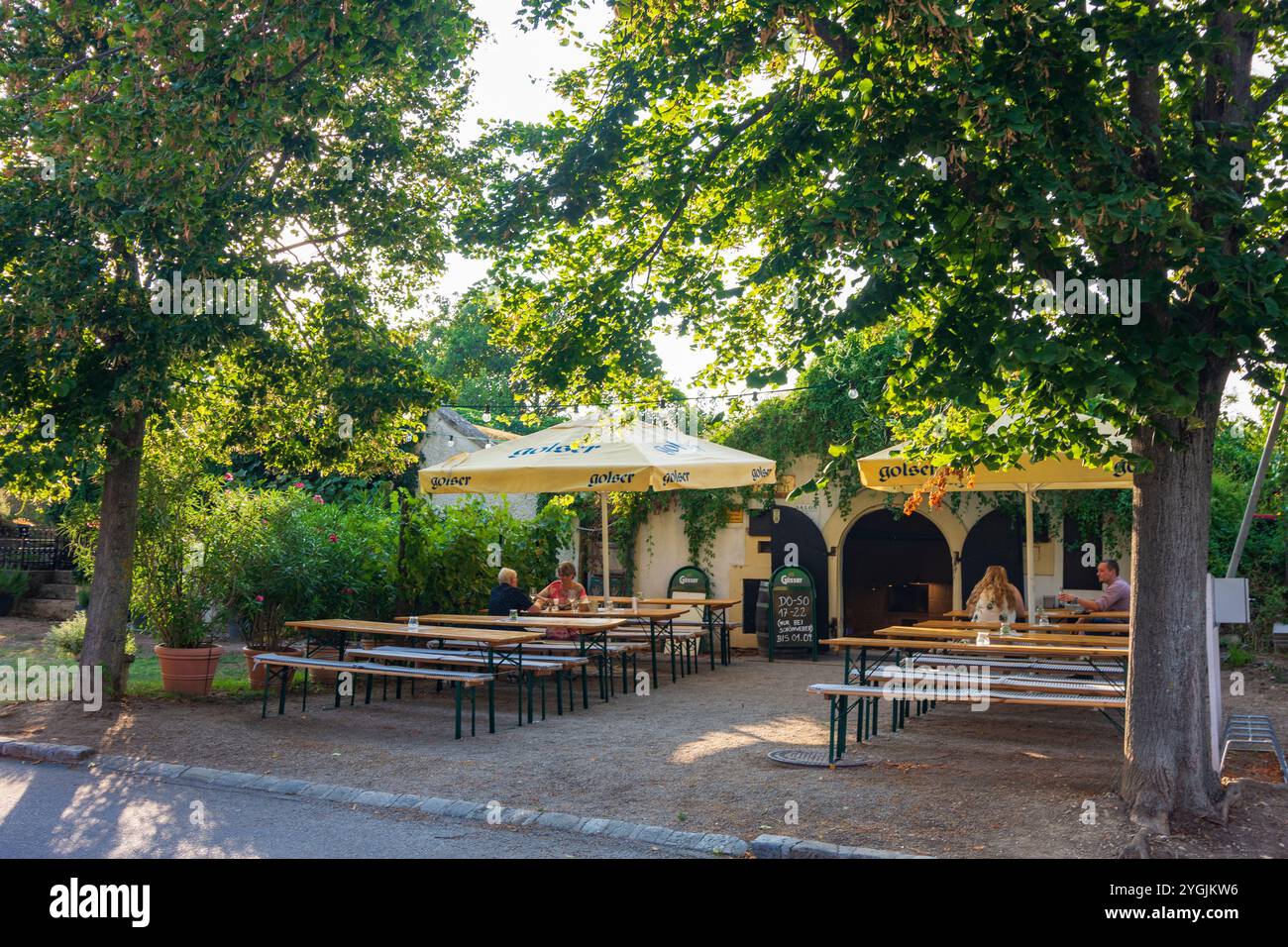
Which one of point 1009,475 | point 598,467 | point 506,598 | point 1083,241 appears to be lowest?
point 506,598

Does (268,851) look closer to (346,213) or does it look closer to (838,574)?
(346,213)

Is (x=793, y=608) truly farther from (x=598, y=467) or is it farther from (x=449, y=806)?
(x=449, y=806)

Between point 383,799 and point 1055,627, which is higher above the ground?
point 1055,627

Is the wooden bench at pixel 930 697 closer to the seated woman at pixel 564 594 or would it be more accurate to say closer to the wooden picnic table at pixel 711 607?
the seated woman at pixel 564 594

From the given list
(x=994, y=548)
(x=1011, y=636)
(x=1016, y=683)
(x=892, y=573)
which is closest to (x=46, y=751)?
(x=1016, y=683)

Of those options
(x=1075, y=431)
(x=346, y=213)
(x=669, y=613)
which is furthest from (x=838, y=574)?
(x=1075, y=431)

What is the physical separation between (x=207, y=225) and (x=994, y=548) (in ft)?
37.6

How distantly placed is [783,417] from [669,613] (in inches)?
194

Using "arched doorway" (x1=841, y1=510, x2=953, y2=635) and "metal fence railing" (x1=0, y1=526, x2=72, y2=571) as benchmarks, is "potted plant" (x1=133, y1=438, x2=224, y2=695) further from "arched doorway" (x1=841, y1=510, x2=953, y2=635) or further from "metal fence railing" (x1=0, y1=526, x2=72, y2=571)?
"metal fence railing" (x1=0, y1=526, x2=72, y2=571)

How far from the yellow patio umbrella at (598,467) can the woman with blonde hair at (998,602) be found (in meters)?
2.97

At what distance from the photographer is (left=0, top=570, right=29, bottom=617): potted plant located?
70.1 feet

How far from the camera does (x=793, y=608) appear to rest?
15.6 meters

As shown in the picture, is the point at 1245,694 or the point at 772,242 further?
the point at 1245,694

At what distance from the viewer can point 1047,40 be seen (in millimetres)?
6176
